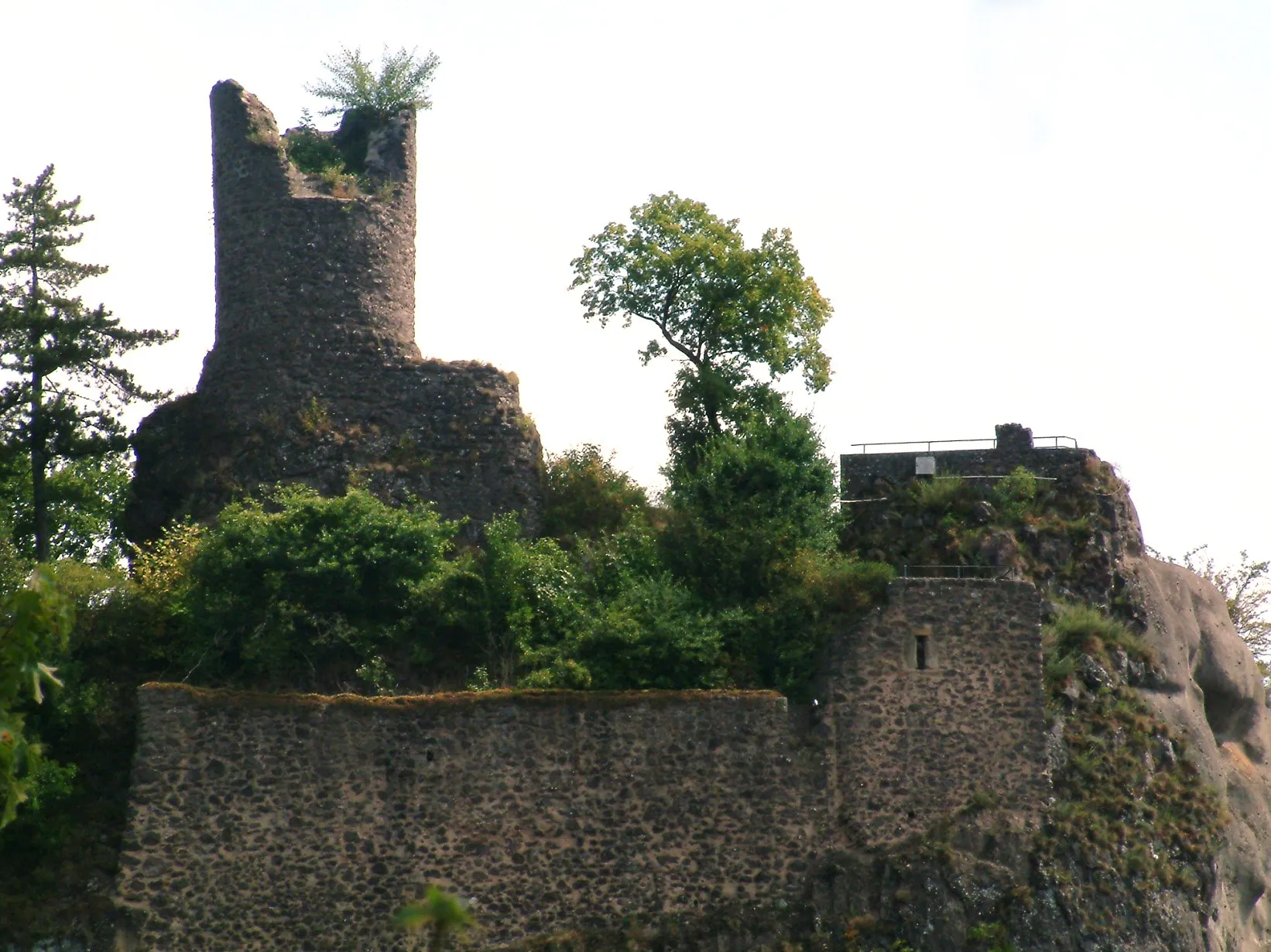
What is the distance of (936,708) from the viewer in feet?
98.6

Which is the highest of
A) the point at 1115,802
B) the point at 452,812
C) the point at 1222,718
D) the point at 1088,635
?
the point at 1088,635

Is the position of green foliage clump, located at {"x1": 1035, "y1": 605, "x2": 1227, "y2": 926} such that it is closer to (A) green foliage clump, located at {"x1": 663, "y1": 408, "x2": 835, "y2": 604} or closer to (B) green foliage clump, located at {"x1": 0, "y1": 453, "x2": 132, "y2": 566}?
(A) green foliage clump, located at {"x1": 663, "y1": 408, "x2": 835, "y2": 604}

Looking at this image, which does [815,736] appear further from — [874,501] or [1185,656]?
[1185,656]

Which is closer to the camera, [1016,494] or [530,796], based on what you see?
[530,796]

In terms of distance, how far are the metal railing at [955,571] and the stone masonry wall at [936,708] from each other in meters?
1.62

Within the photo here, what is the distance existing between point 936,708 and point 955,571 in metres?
3.02

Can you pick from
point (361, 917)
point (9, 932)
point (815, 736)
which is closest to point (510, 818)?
point (361, 917)

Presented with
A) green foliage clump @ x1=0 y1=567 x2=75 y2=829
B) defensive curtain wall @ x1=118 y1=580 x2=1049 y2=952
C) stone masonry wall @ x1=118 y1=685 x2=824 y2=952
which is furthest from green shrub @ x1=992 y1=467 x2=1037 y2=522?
green foliage clump @ x1=0 y1=567 x2=75 y2=829

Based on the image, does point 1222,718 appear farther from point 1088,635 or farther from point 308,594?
point 308,594

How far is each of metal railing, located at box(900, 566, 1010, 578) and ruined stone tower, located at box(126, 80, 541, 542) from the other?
603 centimetres

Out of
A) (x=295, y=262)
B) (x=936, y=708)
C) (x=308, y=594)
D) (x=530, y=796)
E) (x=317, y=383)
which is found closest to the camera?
(x=530, y=796)

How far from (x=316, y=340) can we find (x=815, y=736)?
428 inches

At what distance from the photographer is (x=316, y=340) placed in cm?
3534

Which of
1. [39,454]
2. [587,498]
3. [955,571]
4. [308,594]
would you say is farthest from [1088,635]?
[39,454]
